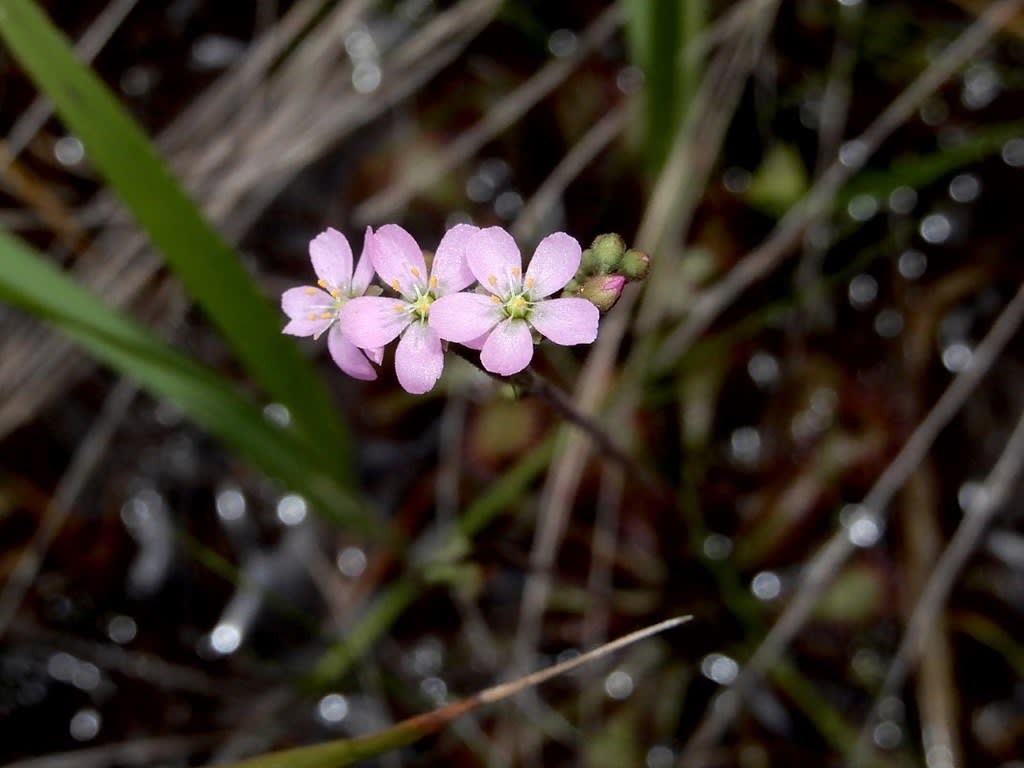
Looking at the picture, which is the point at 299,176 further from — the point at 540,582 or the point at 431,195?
the point at 540,582

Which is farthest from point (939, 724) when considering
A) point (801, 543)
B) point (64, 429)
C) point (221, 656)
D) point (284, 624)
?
point (64, 429)

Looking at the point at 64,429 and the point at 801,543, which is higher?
the point at 64,429

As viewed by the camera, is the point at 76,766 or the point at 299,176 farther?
the point at 299,176

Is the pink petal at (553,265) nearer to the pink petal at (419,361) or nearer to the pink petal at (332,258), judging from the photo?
the pink petal at (419,361)

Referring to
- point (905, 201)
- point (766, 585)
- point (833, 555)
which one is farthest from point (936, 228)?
point (766, 585)

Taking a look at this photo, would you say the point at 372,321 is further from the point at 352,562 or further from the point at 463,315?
the point at 352,562

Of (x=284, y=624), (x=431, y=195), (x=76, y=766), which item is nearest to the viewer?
(x=76, y=766)
